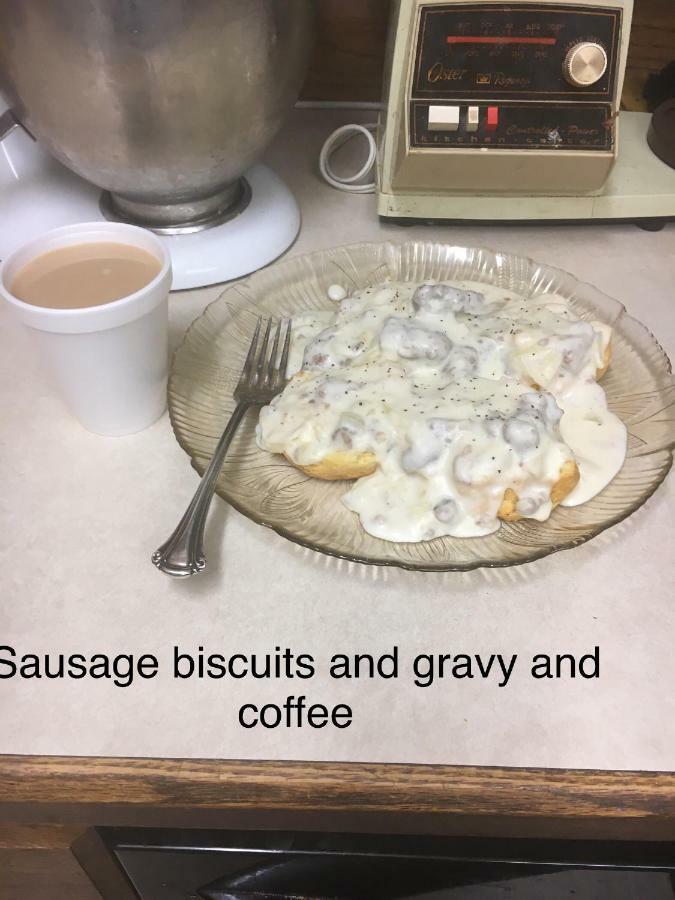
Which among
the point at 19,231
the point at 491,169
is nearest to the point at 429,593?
the point at 491,169

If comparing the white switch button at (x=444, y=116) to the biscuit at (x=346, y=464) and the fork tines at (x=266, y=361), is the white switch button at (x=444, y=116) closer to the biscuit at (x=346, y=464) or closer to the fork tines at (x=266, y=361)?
the fork tines at (x=266, y=361)

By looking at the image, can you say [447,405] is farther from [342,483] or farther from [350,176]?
[350,176]

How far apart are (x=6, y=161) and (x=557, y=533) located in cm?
80

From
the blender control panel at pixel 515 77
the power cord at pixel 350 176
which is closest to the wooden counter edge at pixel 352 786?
the blender control panel at pixel 515 77

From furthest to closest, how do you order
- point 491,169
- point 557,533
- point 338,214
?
point 338,214 < point 491,169 < point 557,533

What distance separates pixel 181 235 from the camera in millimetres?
793

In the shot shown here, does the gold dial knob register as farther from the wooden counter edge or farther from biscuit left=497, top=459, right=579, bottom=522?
the wooden counter edge

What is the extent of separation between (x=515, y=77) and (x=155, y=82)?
378 millimetres

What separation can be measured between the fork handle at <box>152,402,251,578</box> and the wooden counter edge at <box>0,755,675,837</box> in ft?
0.43

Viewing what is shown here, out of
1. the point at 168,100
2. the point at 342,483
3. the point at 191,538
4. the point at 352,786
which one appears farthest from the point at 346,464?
the point at 168,100

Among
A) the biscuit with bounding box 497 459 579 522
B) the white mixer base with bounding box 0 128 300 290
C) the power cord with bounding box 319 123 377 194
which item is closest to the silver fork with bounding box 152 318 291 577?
the white mixer base with bounding box 0 128 300 290

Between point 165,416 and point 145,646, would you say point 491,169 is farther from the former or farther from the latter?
point 145,646

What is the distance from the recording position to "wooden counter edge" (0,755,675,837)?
1.43 feet

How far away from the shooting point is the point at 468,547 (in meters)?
0.54
